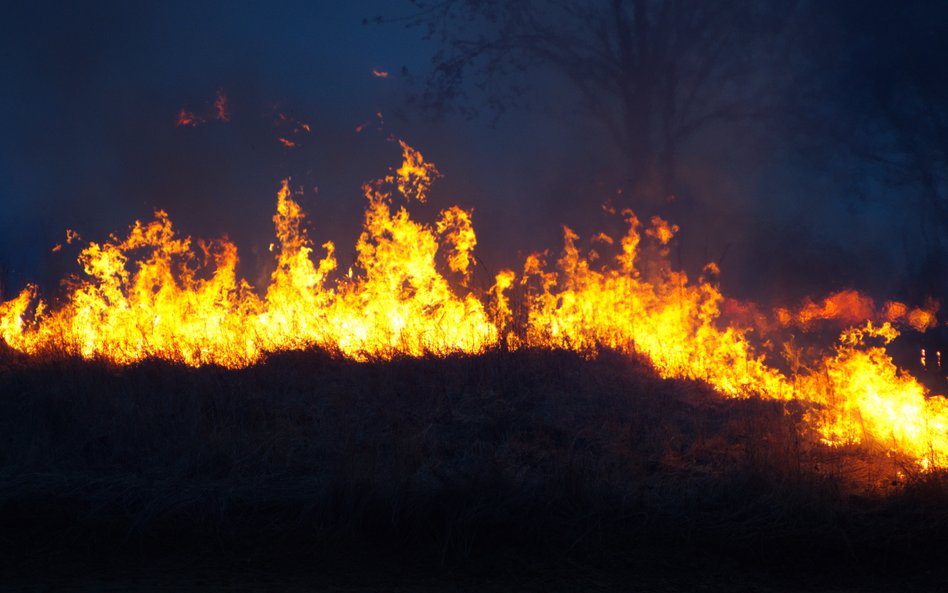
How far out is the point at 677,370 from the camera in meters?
8.15

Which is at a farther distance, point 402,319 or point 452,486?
point 402,319

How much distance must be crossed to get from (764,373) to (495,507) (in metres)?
4.89

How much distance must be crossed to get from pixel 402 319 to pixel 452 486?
4.54 m

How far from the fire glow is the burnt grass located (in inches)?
42.8

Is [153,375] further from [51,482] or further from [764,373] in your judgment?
[764,373]

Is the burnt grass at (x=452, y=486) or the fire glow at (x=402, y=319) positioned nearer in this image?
the burnt grass at (x=452, y=486)

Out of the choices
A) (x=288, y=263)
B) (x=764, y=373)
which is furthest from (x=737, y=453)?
(x=288, y=263)

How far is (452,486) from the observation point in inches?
187

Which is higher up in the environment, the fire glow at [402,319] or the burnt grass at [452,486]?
the fire glow at [402,319]

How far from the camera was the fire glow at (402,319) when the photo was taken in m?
7.97

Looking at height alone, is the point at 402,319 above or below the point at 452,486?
above

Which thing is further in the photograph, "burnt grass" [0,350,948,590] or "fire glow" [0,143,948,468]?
"fire glow" [0,143,948,468]

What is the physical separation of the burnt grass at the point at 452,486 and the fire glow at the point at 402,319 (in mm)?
1087

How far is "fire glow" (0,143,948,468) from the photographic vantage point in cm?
797
